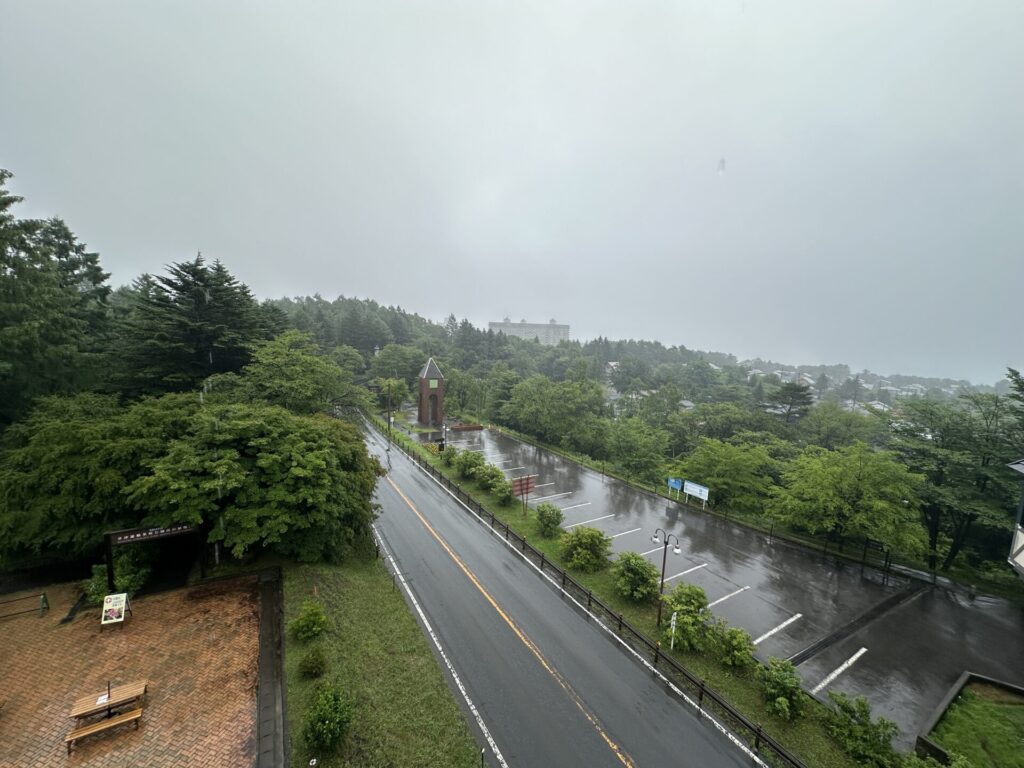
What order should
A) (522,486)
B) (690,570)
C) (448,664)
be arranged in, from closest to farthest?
(448,664), (690,570), (522,486)

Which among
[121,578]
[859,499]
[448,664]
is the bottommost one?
[448,664]

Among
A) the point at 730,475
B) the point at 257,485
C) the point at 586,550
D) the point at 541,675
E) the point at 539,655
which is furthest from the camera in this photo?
the point at 730,475

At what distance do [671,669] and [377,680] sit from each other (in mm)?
9124

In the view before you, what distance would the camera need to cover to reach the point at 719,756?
999 centimetres

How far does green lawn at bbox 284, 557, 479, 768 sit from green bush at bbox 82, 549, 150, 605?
4550 mm

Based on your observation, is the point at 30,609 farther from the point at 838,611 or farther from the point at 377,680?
the point at 838,611

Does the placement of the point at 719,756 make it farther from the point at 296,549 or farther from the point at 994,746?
the point at 296,549

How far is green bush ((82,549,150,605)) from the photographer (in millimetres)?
13117

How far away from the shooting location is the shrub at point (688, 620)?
13.2m

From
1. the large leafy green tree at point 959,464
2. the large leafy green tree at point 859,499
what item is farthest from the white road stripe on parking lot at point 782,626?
the large leafy green tree at point 959,464

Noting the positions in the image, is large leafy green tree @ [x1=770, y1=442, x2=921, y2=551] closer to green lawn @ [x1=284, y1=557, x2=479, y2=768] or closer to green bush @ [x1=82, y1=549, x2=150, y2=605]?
green lawn @ [x1=284, y1=557, x2=479, y2=768]

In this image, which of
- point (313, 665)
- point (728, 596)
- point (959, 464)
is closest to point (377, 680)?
point (313, 665)

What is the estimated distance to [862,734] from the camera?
10.1m

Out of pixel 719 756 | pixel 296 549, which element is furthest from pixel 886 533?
pixel 296 549
